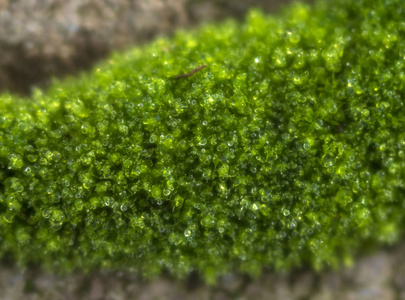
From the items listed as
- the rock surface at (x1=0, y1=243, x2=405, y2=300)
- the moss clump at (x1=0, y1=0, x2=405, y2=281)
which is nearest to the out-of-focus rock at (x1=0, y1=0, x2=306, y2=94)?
the moss clump at (x1=0, y1=0, x2=405, y2=281)

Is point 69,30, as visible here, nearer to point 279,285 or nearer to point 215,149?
point 215,149

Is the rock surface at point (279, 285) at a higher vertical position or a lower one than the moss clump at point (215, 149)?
lower

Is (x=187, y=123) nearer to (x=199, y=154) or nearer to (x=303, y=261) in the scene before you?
(x=199, y=154)

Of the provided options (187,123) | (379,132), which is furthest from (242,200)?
(379,132)

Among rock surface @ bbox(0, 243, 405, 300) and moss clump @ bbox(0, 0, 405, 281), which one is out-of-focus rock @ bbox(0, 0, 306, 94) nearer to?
moss clump @ bbox(0, 0, 405, 281)

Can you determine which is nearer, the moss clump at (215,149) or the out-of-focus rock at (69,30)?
the moss clump at (215,149)

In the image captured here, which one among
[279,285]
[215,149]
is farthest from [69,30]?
[279,285]

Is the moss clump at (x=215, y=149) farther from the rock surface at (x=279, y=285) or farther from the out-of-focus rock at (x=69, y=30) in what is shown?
the out-of-focus rock at (x=69, y=30)

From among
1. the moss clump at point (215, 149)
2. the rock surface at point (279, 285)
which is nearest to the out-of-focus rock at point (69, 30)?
the moss clump at point (215, 149)
